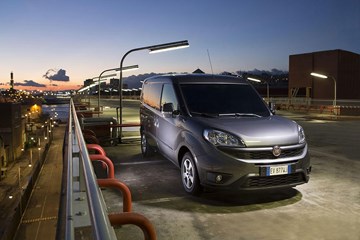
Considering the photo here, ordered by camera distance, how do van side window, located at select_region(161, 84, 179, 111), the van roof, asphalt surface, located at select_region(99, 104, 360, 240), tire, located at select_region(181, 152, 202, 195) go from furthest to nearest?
the van roof → van side window, located at select_region(161, 84, 179, 111) → tire, located at select_region(181, 152, 202, 195) → asphalt surface, located at select_region(99, 104, 360, 240)

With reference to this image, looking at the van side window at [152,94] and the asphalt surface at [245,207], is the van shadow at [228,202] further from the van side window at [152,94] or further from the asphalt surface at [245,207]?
the van side window at [152,94]

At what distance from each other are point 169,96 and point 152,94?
1329mm

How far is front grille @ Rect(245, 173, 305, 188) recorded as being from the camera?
542 centimetres

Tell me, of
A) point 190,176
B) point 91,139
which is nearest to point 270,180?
point 190,176

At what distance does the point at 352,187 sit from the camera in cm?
669

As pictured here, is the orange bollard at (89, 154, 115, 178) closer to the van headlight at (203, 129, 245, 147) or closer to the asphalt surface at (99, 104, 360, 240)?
the asphalt surface at (99, 104, 360, 240)

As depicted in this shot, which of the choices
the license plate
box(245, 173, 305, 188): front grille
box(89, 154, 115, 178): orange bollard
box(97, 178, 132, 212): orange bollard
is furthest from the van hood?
box(97, 178, 132, 212): orange bollard

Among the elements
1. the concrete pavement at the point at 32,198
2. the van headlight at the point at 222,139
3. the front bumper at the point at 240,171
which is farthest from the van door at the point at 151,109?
the concrete pavement at the point at 32,198

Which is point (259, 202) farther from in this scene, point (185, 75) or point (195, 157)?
point (185, 75)

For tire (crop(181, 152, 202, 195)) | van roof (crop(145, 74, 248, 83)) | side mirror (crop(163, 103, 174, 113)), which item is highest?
van roof (crop(145, 74, 248, 83))

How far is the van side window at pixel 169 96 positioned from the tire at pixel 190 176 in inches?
41.0

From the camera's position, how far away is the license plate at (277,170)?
17.8 feet

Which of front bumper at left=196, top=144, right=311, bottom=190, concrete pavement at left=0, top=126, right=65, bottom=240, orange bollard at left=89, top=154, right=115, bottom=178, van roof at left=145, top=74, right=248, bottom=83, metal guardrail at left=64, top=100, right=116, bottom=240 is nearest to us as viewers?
metal guardrail at left=64, top=100, right=116, bottom=240

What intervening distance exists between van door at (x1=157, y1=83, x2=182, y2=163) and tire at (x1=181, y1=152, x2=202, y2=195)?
0.43 meters
